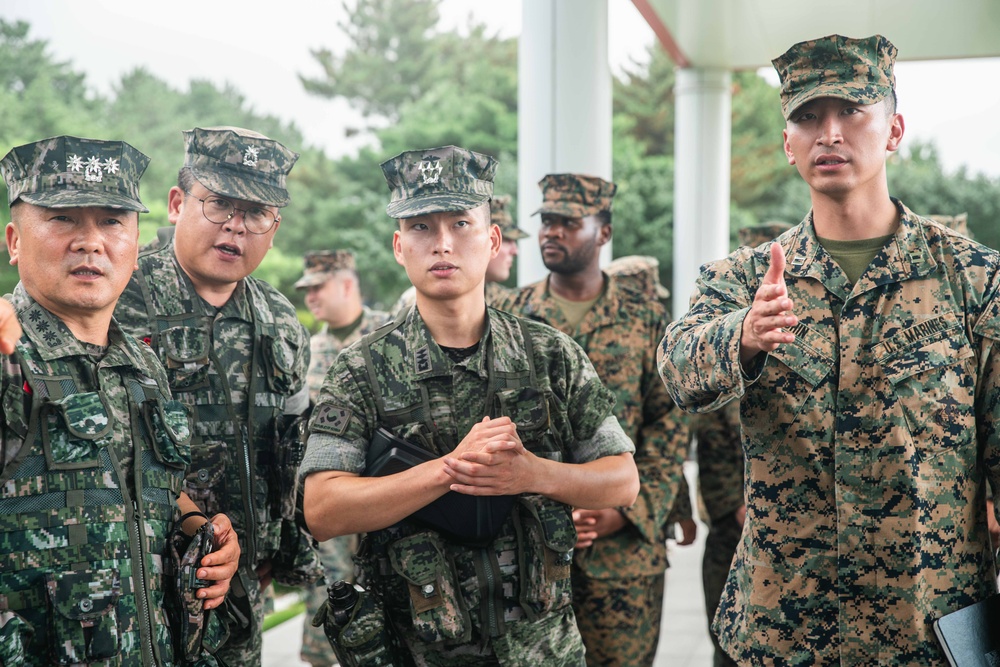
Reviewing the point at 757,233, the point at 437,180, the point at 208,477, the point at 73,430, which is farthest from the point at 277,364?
the point at 757,233

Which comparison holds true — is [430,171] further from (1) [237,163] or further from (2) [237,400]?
(2) [237,400]

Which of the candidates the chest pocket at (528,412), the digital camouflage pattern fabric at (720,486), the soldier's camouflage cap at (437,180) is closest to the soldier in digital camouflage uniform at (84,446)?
the soldier's camouflage cap at (437,180)

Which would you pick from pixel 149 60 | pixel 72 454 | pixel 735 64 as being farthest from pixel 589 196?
pixel 149 60

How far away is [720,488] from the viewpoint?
177 inches

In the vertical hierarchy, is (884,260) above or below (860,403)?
above

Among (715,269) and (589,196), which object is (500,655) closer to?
(715,269)

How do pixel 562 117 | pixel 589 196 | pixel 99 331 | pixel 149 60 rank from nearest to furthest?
pixel 99 331, pixel 589 196, pixel 562 117, pixel 149 60

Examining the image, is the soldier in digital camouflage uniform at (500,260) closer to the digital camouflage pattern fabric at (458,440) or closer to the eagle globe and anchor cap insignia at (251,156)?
the eagle globe and anchor cap insignia at (251,156)

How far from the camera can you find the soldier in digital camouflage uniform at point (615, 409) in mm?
3688

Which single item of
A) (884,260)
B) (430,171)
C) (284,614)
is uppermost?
(430,171)

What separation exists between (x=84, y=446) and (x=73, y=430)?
0.18 feet

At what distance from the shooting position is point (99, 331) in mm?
2352

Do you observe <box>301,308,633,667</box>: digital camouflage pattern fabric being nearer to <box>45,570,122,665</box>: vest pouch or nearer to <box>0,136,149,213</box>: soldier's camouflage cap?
<box>45,570,122,665</box>: vest pouch

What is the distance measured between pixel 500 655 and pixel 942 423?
4.15ft
